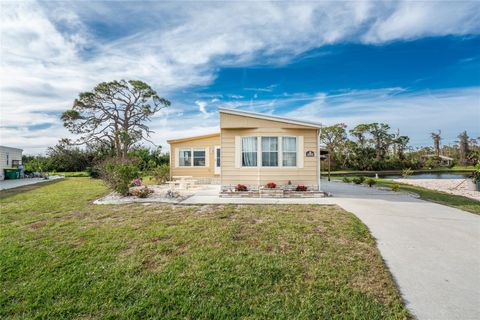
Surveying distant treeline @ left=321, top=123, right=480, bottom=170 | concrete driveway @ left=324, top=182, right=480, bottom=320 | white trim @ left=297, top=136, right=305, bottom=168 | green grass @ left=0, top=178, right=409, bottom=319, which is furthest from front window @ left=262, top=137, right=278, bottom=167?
distant treeline @ left=321, top=123, right=480, bottom=170

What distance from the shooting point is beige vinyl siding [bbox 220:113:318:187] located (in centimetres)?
923

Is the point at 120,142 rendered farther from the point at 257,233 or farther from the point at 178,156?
the point at 257,233

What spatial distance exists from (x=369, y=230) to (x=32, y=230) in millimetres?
7301

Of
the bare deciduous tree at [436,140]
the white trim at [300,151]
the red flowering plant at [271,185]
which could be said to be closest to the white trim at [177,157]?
the red flowering plant at [271,185]

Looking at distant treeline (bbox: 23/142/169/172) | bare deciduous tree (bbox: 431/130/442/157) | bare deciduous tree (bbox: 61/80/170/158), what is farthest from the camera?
bare deciduous tree (bbox: 431/130/442/157)

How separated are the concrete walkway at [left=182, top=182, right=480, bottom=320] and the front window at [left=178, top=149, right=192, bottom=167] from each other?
11.3 meters

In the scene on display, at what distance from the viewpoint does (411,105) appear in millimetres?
16516

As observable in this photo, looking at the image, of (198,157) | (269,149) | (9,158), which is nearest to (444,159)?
(269,149)

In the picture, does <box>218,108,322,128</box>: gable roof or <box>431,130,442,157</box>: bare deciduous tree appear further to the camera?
<box>431,130,442,157</box>: bare deciduous tree

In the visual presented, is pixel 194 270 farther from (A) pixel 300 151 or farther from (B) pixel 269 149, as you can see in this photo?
(A) pixel 300 151

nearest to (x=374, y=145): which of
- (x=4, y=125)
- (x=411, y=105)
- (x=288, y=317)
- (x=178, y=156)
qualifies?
(x=411, y=105)

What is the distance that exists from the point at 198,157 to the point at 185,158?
96cm

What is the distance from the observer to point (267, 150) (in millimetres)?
9328

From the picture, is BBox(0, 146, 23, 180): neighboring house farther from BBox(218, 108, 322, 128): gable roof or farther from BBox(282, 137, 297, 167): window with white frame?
BBox(282, 137, 297, 167): window with white frame
